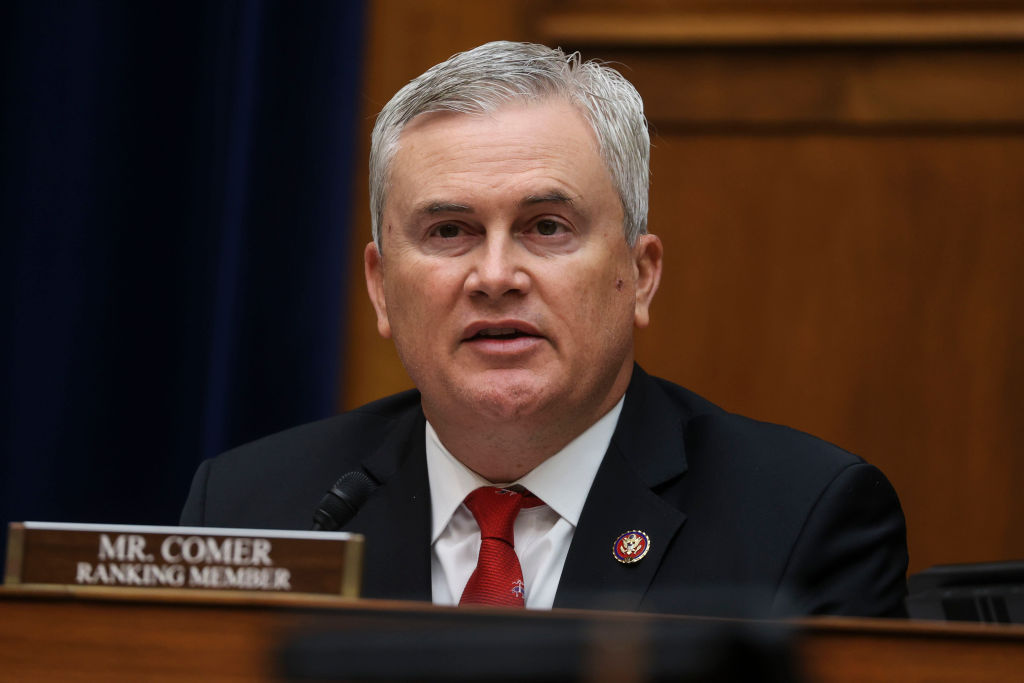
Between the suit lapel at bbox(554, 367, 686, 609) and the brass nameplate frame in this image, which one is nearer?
the brass nameplate frame

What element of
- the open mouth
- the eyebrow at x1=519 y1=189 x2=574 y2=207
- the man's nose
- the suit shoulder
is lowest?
the suit shoulder

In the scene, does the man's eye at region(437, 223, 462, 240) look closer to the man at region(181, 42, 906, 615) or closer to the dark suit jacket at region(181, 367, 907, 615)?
the man at region(181, 42, 906, 615)

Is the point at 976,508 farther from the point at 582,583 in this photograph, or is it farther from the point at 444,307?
the point at 444,307

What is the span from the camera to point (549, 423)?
71.7 inches

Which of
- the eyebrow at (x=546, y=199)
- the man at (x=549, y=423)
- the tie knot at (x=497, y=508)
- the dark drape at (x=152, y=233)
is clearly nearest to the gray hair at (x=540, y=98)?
the man at (x=549, y=423)

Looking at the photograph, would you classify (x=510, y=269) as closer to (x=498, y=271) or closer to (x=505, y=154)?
(x=498, y=271)

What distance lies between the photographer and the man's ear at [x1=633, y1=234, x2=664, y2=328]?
78.4 inches

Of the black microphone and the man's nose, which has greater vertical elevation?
the man's nose

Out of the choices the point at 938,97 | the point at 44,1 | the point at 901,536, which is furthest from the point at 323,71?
the point at 901,536

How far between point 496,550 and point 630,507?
22 centimetres

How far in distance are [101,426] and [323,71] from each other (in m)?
0.94

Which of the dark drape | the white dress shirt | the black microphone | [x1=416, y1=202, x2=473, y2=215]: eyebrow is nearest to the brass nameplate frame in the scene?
the black microphone

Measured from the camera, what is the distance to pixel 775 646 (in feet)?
1.53

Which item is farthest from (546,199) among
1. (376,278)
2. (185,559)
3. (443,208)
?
(185,559)
